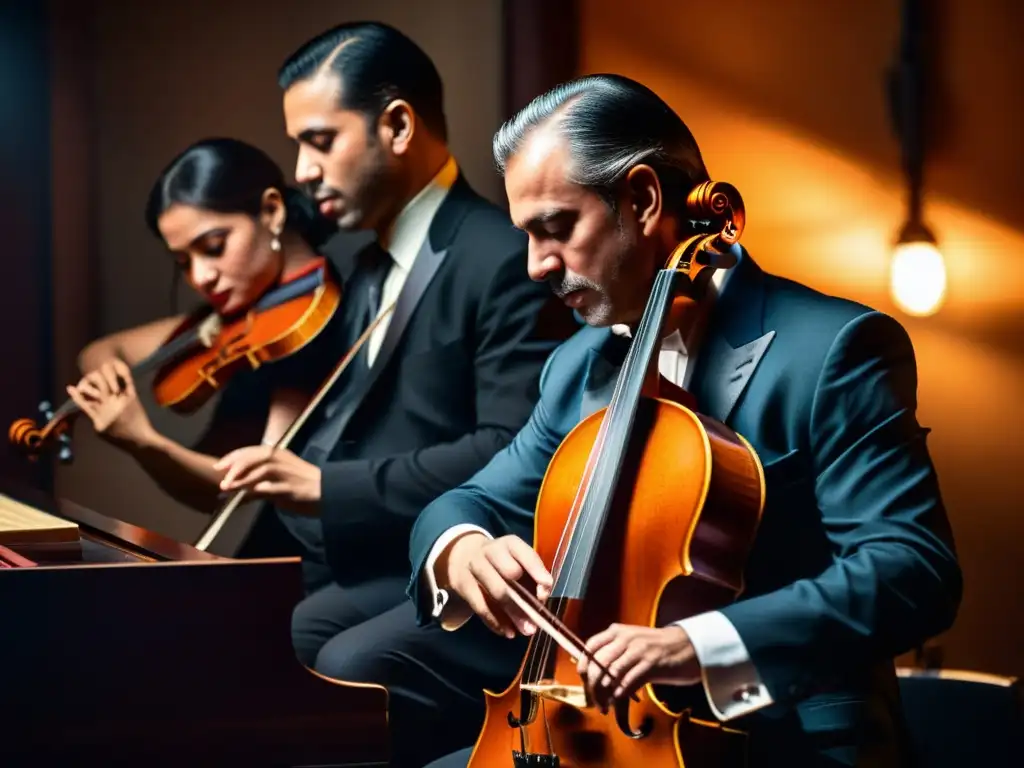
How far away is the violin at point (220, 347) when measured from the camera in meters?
2.42

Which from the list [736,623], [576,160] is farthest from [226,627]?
[576,160]

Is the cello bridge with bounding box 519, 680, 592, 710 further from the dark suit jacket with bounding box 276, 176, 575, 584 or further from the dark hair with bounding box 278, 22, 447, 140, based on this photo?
the dark hair with bounding box 278, 22, 447, 140

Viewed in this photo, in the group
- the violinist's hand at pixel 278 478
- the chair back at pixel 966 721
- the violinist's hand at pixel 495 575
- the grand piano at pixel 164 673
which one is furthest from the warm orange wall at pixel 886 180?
the grand piano at pixel 164 673

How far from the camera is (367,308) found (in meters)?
2.40

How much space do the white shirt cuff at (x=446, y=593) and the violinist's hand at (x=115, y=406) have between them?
85 centimetres

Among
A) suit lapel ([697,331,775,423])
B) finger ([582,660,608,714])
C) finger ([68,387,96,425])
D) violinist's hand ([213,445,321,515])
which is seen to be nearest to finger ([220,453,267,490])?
violinist's hand ([213,445,321,515])

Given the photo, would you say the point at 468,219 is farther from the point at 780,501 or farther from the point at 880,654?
the point at 880,654

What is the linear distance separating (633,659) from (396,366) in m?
0.94

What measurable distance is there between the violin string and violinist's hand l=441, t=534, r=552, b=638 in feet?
0.13

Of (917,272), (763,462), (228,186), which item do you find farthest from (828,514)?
(228,186)

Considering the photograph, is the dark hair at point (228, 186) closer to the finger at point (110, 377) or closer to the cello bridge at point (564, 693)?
the finger at point (110, 377)

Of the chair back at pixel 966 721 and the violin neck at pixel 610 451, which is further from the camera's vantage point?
the chair back at pixel 966 721

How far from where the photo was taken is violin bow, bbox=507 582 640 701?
152 centimetres

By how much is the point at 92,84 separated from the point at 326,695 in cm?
159
